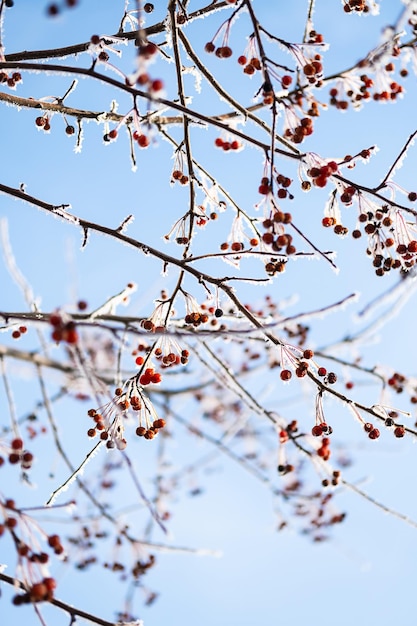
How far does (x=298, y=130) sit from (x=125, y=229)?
1156mm

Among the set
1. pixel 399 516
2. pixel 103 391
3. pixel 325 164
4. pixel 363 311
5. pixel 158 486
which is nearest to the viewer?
pixel 363 311

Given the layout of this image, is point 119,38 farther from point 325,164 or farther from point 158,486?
point 158,486

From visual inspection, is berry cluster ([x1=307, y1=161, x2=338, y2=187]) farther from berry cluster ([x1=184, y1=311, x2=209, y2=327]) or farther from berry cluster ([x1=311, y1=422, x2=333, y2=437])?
berry cluster ([x1=311, y1=422, x2=333, y2=437])

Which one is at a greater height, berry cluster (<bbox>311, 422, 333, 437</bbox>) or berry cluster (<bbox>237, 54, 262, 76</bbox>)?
berry cluster (<bbox>237, 54, 262, 76</bbox>)

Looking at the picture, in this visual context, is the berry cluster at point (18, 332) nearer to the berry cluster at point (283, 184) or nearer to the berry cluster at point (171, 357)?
the berry cluster at point (171, 357)

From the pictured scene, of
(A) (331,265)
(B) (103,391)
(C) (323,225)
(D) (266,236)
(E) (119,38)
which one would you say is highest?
(E) (119,38)

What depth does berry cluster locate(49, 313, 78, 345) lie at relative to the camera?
1.73 m

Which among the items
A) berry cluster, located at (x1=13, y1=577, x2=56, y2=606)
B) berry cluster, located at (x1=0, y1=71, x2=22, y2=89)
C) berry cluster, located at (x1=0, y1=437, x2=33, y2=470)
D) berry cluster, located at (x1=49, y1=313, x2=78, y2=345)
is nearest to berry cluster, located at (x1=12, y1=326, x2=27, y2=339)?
berry cluster, located at (x1=0, y1=437, x2=33, y2=470)

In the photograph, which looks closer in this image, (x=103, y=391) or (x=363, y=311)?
(x=363, y=311)

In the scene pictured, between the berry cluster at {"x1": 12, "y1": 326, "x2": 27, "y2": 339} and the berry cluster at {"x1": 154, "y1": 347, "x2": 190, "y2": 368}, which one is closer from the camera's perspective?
the berry cluster at {"x1": 154, "y1": 347, "x2": 190, "y2": 368}

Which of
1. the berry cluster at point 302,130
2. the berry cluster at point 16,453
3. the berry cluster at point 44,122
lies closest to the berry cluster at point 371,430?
the berry cluster at point 302,130

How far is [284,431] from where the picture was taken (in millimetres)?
3836

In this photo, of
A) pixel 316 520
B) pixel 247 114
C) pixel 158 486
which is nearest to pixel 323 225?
pixel 247 114

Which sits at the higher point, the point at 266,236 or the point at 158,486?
the point at 158,486
